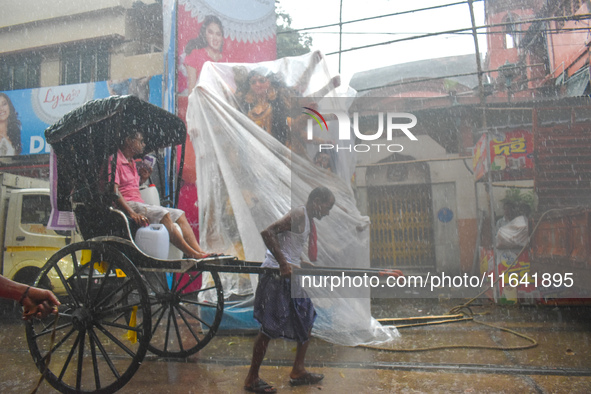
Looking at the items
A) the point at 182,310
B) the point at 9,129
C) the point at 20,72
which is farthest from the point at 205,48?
the point at 20,72

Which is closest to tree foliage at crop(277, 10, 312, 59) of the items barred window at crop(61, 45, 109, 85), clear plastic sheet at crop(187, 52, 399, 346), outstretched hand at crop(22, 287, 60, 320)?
barred window at crop(61, 45, 109, 85)

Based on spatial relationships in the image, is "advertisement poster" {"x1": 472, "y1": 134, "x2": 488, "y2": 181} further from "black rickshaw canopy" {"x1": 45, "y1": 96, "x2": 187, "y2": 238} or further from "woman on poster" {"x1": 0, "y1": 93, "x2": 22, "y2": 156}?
"woman on poster" {"x1": 0, "y1": 93, "x2": 22, "y2": 156}

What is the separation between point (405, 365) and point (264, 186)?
2.19m

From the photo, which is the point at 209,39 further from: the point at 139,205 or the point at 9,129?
the point at 9,129

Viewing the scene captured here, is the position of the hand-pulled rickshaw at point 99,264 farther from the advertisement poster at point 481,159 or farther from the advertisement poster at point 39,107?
the advertisement poster at point 39,107

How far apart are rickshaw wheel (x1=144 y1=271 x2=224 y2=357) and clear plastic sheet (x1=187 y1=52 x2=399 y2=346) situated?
1.13 feet

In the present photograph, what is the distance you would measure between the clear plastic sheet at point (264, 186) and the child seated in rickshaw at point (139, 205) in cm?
75

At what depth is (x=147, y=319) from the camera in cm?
301

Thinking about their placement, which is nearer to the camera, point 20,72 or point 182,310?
point 182,310

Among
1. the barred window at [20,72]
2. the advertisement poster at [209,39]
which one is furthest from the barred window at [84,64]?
the advertisement poster at [209,39]

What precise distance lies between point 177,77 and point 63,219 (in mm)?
3724

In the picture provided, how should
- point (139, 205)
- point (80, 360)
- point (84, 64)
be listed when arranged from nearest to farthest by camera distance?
point (80, 360) < point (139, 205) < point (84, 64)

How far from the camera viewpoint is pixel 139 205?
381 cm

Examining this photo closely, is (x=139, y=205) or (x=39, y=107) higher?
(x=39, y=107)
